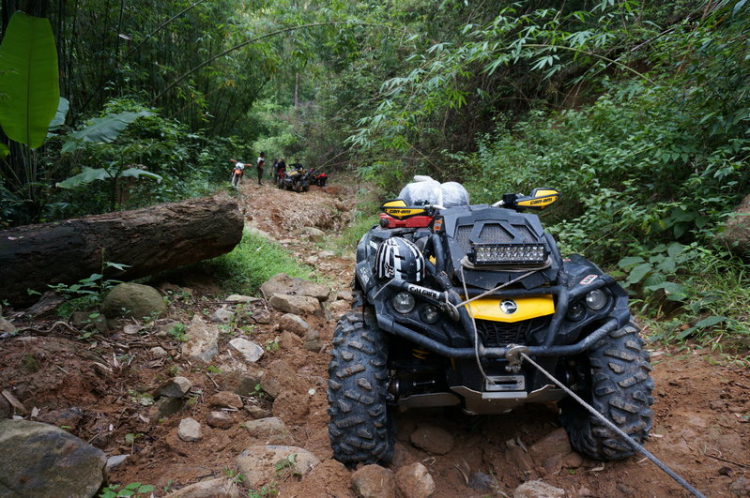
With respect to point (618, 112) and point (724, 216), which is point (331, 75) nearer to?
point (618, 112)

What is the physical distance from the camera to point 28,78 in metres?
3.43

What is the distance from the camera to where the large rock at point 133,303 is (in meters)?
3.48

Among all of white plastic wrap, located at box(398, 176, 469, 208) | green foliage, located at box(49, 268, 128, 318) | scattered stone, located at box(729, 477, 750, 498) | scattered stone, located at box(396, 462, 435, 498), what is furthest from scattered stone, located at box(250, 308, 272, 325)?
scattered stone, located at box(729, 477, 750, 498)

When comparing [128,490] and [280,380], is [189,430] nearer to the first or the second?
[128,490]

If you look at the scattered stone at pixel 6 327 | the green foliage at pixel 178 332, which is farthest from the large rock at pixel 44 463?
the green foliage at pixel 178 332

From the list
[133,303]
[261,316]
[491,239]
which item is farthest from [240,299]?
[491,239]

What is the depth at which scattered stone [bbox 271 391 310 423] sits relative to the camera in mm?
2902

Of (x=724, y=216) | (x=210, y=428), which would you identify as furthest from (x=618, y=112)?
(x=210, y=428)

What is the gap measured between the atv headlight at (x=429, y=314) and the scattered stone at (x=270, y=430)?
1.20m

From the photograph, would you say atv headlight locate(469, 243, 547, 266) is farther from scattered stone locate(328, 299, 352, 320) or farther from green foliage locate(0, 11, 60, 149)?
green foliage locate(0, 11, 60, 149)

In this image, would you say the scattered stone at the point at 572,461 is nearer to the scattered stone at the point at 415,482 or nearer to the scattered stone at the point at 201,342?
the scattered stone at the point at 415,482

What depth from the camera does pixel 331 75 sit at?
14594 millimetres

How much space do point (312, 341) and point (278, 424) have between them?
1.36 metres

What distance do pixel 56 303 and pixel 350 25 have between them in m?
5.98
